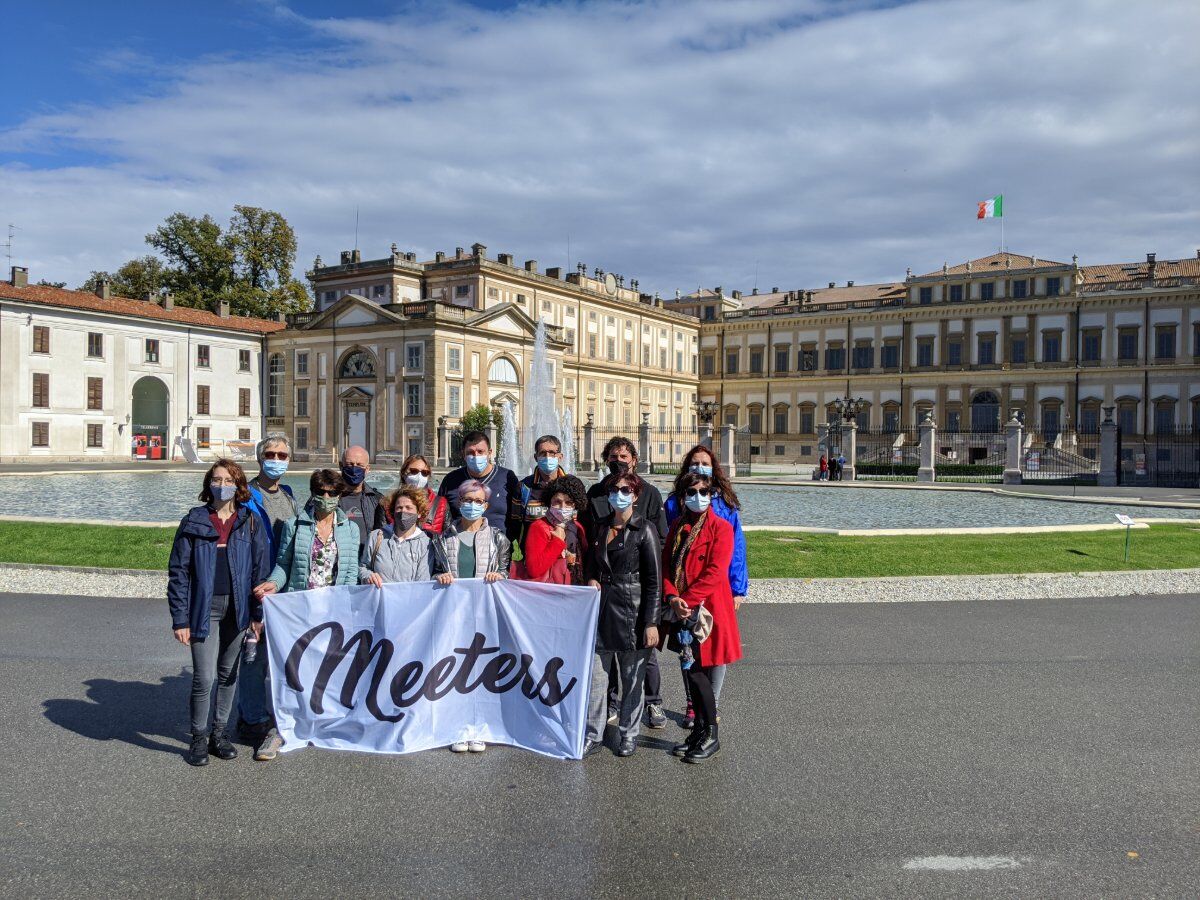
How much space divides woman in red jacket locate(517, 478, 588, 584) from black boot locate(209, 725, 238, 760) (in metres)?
2.14

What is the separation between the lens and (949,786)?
511 cm

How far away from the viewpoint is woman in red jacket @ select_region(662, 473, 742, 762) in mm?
5594

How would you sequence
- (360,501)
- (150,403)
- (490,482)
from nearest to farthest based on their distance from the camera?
(360,501) < (490,482) < (150,403)

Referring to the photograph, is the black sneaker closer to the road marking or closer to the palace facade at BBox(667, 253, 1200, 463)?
the road marking

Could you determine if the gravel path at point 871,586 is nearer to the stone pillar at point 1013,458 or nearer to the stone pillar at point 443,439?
the stone pillar at point 1013,458

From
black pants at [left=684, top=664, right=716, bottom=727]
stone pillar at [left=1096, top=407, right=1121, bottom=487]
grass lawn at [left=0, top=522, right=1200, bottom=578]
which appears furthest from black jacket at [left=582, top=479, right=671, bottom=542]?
stone pillar at [left=1096, top=407, right=1121, bottom=487]

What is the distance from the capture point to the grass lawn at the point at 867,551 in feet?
41.4

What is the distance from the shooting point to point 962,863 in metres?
4.21

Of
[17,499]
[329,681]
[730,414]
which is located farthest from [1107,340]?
[329,681]

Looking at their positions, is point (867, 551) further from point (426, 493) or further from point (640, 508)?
point (426, 493)

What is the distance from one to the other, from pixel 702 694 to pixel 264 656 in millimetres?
2817

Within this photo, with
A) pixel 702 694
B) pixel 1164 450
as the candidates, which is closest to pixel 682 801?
pixel 702 694

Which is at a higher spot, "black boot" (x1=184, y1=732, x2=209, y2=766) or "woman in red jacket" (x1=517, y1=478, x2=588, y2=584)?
"woman in red jacket" (x1=517, y1=478, x2=588, y2=584)

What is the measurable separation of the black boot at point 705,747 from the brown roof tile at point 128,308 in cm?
5444
